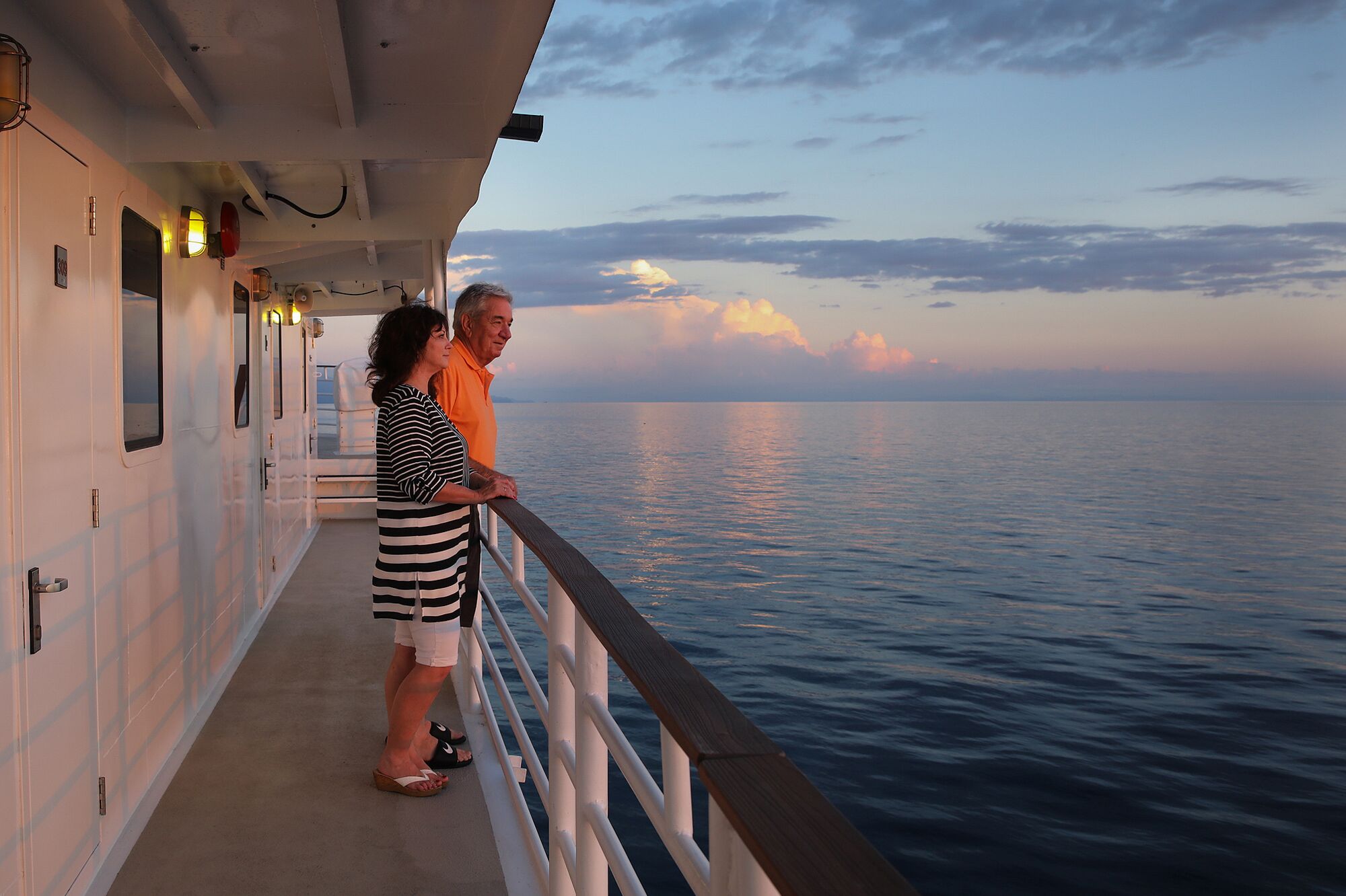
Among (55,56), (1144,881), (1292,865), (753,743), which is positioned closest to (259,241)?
(55,56)

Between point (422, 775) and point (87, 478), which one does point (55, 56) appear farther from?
point (422, 775)

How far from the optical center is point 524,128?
10.3ft

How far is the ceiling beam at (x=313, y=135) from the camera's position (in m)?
2.47

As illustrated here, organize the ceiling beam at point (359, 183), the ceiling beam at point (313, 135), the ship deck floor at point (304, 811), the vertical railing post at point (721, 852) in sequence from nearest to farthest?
1. the vertical railing post at point (721, 852)
2. the ship deck floor at point (304, 811)
3. the ceiling beam at point (313, 135)
4. the ceiling beam at point (359, 183)

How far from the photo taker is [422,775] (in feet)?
8.20

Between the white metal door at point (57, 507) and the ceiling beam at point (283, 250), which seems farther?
the ceiling beam at point (283, 250)

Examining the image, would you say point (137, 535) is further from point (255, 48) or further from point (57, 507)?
point (255, 48)

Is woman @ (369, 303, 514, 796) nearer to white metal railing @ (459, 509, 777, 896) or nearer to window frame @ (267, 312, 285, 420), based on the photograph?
white metal railing @ (459, 509, 777, 896)

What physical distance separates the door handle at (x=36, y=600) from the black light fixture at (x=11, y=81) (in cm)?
79

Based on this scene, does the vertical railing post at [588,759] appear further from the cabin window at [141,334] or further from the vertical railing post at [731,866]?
the cabin window at [141,334]

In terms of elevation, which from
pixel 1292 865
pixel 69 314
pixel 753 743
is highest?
pixel 69 314

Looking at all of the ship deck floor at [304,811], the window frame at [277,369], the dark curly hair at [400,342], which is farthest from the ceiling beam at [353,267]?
the dark curly hair at [400,342]

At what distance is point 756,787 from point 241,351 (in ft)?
13.3

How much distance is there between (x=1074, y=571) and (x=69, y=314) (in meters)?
17.4
